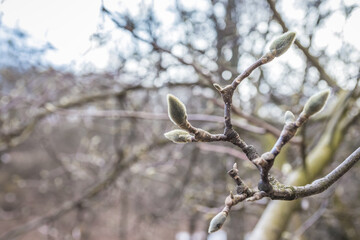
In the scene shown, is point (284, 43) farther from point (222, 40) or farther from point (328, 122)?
point (222, 40)

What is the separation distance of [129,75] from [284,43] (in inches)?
109

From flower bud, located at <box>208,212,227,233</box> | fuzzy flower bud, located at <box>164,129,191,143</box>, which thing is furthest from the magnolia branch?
fuzzy flower bud, located at <box>164,129,191,143</box>

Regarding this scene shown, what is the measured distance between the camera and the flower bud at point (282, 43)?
66 centimetres

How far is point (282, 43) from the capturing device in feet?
2.17

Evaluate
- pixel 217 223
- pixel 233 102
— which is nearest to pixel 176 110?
pixel 217 223

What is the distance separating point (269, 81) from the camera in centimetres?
321

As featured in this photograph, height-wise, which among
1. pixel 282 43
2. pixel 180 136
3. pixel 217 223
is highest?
pixel 282 43

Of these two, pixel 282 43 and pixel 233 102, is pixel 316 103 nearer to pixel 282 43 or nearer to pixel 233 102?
pixel 282 43

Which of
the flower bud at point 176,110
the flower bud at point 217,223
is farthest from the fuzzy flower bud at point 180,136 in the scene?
the flower bud at point 217,223

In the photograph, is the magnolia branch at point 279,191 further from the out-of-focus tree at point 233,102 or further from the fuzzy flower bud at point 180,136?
the out-of-focus tree at point 233,102

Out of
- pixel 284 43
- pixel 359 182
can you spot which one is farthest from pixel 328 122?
pixel 359 182

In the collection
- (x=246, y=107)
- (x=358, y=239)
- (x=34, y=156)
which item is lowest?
(x=34, y=156)

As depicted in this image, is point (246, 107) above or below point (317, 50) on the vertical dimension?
below

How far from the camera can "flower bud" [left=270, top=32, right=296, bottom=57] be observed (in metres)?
0.66
